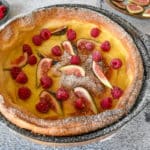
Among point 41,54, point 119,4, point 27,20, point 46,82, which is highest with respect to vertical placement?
point 119,4

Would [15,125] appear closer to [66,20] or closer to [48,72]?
[48,72]

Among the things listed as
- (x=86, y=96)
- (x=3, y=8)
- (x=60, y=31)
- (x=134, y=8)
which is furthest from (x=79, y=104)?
(x=3, y=8)

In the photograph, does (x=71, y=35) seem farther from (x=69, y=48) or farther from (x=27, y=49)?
(x=27, y=49)

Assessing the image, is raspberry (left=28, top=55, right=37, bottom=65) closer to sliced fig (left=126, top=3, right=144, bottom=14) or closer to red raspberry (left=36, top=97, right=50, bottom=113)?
red raspberry (left=36, top=97, right=50, bottom=113)

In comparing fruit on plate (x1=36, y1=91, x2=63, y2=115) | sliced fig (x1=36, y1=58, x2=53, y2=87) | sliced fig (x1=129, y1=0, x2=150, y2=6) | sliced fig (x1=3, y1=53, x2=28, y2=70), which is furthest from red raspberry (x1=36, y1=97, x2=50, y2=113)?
sliced fig (x1=129, y1=0, x2=150, y2=6)

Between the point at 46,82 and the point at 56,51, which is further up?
the point at 56,51

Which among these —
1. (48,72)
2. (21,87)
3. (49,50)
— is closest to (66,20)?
(49,50)

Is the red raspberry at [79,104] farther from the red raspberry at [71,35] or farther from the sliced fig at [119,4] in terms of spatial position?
the sliced fig at [119,4]
